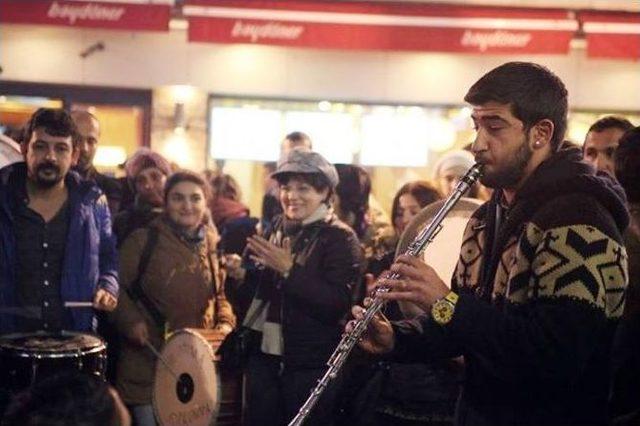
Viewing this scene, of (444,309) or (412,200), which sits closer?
(444,309)

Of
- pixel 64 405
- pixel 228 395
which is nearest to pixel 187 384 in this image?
pixel 228 395

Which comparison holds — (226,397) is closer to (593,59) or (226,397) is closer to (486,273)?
(486,273)

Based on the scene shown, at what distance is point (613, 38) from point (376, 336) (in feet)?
29.1

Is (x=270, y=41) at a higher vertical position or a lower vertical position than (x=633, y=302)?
higher

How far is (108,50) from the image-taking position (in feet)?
38.9

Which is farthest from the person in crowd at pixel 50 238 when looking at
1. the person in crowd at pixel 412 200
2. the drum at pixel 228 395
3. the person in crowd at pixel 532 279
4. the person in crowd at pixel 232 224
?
the person in crowd at pixel 532 279

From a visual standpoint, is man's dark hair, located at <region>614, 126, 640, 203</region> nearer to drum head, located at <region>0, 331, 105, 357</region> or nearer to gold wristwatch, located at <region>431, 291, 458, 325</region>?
gold wristwatch, located at <region>431, 291, 458, 325</region>

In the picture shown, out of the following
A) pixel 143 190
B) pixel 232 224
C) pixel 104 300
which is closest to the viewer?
pixel 104 300

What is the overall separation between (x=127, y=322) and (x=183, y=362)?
0.43m

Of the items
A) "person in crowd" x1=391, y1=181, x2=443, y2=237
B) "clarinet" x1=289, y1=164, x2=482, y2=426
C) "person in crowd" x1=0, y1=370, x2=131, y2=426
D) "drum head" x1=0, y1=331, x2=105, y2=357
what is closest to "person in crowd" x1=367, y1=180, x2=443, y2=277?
"person in crowd" x1=391, y1=181, x2=443, y2=237

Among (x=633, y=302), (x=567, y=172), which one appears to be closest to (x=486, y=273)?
(x=567, y=172)

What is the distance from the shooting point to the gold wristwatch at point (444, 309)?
3.06 metres

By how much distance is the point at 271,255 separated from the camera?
5.41m

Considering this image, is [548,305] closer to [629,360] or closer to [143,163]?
[629,360]
